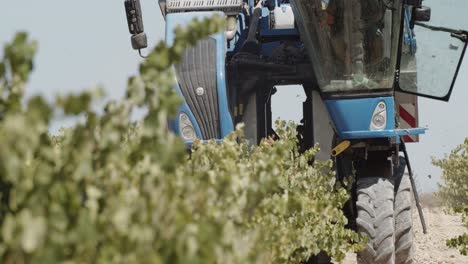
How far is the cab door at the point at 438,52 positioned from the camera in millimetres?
8844

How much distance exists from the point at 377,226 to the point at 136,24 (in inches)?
112

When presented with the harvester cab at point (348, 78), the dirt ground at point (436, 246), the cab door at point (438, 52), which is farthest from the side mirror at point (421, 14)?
the dirt ground at point (436, 246)

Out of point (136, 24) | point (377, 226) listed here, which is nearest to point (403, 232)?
point (377, 226)

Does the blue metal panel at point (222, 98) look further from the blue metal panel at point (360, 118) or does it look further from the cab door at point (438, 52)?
the cab door at point (438, 52)

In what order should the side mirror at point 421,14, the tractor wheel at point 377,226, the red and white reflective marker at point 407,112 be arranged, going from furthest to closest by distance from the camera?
the red and white reflective marker at point 407,112, the tractor wheel at point 377,226, the side mirror at point 421,14

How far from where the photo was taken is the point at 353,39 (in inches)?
356

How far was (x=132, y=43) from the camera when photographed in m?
9.73

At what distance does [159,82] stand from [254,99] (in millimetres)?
7173

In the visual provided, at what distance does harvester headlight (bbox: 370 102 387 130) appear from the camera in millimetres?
9023

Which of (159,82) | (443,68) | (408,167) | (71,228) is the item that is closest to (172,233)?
(71,228)

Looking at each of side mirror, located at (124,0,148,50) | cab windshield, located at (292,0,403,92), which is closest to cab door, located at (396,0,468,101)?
cab windshield, located at (292,0,403,92)

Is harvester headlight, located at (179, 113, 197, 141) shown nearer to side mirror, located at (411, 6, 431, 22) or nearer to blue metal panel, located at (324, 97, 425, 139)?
blue metal panel, located at (324, 97, 425, 139)

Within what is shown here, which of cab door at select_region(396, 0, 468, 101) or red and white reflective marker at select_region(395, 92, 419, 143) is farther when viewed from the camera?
red and white reflective marker at select_region(395, 92, 419, 143)

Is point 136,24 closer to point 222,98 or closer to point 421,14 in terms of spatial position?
point 222,98
